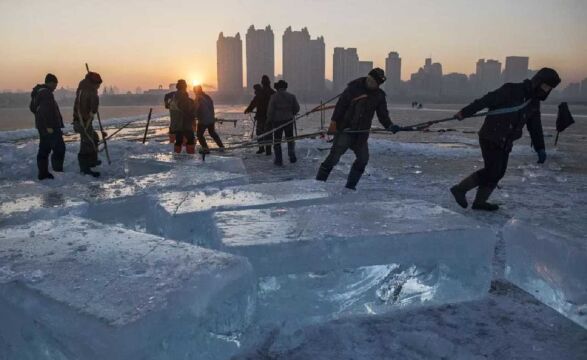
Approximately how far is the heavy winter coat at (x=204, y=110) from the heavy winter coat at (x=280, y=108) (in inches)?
73.2

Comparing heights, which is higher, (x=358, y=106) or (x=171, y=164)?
(x=358, y=106)

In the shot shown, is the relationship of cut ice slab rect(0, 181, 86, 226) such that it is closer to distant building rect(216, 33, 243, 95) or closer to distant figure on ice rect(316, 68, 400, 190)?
distant figure on ice rect(316, 68, 400, 190)

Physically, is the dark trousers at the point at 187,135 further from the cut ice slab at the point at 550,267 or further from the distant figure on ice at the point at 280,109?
the cut ice slab at the point at 550,267

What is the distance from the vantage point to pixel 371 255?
252 centimetres

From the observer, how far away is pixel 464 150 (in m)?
11.0

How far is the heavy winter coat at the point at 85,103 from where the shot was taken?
6.55 metres

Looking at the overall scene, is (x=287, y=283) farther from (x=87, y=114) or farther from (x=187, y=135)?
(x=187, y=135)

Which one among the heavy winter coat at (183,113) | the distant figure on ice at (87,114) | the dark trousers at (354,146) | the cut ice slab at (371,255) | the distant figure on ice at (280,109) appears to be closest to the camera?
the cut ice slab at (371,255)

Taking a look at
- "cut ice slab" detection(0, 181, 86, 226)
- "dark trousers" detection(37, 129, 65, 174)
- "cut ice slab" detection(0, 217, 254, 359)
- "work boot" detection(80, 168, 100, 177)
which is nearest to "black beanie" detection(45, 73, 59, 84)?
"dark trousers" detection(37, 129, 65, 174)

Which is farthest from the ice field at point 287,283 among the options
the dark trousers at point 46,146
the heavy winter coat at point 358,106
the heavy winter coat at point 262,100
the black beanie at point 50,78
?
the heavy winter coat at point 262,100

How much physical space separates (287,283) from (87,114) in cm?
563

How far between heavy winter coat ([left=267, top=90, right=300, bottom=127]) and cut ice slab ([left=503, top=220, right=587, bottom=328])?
5.81 m

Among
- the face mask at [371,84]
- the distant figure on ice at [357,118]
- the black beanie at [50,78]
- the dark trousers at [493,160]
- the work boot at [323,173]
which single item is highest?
the black beanie at [50,78]

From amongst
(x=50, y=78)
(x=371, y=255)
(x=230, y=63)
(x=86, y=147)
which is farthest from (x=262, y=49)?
(x=371, y=255)
